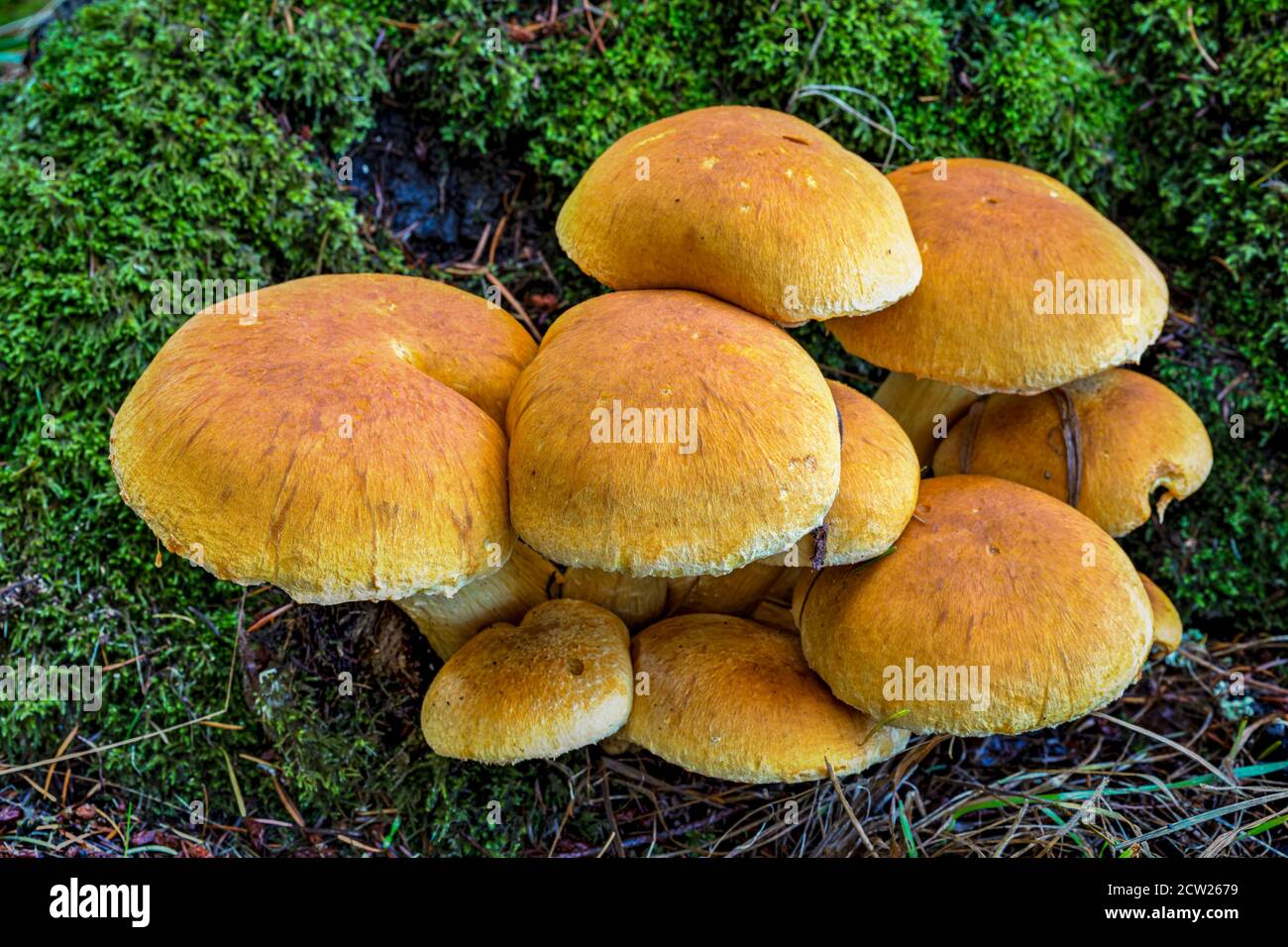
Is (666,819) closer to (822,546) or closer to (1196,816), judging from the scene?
(822,546)

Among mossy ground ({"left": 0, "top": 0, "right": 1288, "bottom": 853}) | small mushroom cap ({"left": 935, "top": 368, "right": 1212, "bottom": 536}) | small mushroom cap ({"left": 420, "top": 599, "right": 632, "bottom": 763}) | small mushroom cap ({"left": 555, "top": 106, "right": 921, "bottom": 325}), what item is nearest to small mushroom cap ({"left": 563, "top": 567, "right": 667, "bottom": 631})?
small mushroom cap ({"left": 420, "top": 599, "right": 632, "bottom": 763})

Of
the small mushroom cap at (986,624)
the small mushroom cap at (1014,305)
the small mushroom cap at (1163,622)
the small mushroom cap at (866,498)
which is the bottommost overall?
the small mushroom cap at (1163,622)

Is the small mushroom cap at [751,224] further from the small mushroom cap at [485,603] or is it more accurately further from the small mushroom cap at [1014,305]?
the small mushroom cap at [485,603]

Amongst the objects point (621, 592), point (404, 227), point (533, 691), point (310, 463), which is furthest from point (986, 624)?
point (404, 227)

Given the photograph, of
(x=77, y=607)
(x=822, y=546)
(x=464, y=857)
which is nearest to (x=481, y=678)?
(x=464, y=857)

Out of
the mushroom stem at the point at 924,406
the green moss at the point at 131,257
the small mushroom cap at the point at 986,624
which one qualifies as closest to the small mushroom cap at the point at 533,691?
the small mushroom cap at the point at 986,624

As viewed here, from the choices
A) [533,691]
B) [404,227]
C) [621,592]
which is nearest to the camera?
[533,691]

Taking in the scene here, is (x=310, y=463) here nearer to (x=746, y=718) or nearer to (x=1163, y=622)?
(x=746, y=718)
